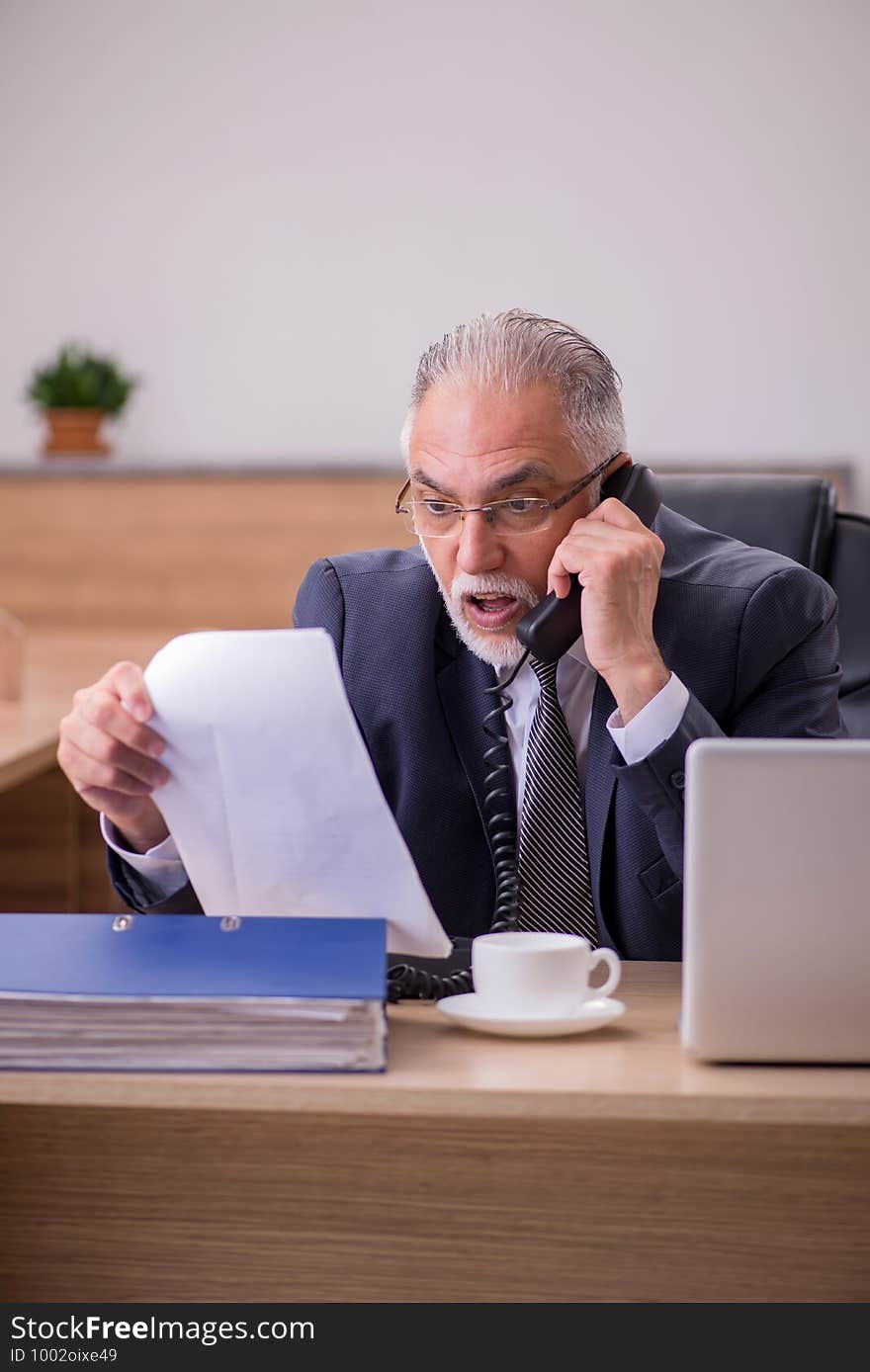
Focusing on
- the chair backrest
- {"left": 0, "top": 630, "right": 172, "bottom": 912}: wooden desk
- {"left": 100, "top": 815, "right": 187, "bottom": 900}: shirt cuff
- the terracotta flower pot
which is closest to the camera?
{"left": 100, "top": 815, "right": 187, "bottom": 900}: shirt cuff

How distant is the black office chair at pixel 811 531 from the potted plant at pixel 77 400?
115 inches

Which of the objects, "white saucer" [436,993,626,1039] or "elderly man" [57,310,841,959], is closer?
"white saucer" [436,993,626,1039]

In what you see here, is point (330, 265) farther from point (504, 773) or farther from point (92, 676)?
point (504, 773)

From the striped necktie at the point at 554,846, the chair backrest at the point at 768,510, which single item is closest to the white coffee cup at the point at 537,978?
the striped necktie at the point at 554,846

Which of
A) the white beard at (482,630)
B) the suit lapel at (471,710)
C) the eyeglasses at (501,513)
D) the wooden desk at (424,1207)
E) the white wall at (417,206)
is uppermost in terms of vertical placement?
the white wall at (417,206)

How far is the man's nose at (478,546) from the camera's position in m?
1.31

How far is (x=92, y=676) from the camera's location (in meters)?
2.88

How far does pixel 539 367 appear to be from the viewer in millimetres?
1343

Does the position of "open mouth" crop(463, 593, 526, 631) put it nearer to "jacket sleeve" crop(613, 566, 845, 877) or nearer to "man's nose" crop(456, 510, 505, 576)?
"man's nose" crop(456, 510, 505, 576)

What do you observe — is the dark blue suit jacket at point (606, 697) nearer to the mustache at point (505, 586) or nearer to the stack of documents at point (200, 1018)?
the mustache at point (505, 586)

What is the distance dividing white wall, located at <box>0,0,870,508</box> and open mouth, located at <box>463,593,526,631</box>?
125 inches

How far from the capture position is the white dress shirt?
3.77 feet

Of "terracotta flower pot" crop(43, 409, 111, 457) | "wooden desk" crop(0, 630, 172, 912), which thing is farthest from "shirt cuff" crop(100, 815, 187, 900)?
"terracotta flower pot" crop(43, 409, 111, 457)

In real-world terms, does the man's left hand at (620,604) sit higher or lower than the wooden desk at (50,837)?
higher
